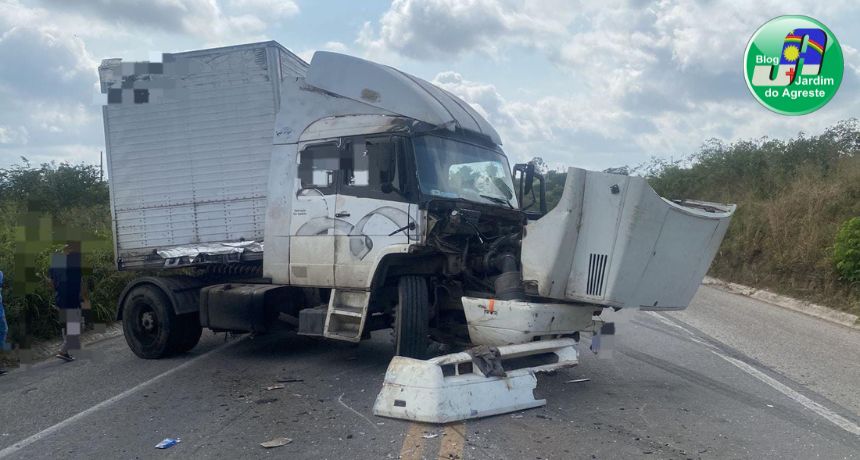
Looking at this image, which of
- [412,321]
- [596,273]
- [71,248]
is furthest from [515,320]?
[71,248]

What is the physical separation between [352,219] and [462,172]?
1269 mm

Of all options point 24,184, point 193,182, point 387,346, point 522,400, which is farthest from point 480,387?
point 24,184

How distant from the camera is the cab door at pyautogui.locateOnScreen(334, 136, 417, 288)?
679 centimetres

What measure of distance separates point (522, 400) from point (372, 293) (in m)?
2.04

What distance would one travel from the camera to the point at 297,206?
7.57 m

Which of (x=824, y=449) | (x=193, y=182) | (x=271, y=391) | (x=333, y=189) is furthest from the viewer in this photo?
(x=193, y=182)

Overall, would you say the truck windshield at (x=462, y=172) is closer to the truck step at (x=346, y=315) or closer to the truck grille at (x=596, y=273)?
the truck step at (x=346, y=315)

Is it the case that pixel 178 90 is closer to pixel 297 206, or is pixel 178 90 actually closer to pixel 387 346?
pixel 297 206

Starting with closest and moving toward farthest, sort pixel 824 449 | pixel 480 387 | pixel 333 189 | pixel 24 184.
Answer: pixel 824 449
pixel 480 387
pixel 333 189
pixel 24 184

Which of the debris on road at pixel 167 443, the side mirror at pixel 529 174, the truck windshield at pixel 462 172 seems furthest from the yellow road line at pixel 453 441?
the side mirror at pixel 529 174

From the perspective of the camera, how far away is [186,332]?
862 centimetres

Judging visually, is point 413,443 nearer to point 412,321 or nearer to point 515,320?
point 515,320

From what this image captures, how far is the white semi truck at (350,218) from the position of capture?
5941 mm

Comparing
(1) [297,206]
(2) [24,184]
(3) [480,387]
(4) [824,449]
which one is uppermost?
(2) [24,184]
